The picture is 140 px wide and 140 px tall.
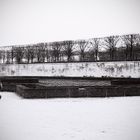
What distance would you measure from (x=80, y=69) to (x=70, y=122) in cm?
2962

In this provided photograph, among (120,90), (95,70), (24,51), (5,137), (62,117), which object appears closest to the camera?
(5,137)

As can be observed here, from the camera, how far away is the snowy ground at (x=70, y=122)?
817 centimetres

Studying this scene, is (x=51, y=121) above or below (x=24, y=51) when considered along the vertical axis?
below

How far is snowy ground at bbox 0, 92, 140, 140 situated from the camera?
26.8ft

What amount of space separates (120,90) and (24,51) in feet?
143

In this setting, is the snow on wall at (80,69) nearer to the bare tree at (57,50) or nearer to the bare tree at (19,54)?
the bare tree at (19,54)

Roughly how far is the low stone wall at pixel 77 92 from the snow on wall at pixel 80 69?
Answer: 15592 millimetres

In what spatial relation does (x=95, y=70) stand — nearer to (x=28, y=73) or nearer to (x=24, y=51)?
(x=28, y=73)

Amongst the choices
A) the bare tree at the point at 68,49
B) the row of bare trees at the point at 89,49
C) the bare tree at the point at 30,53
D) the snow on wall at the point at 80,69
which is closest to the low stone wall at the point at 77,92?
→ the snow on wall at the point at 80,69

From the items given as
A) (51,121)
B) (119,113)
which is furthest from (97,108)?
(51,121)

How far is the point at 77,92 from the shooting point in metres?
17.5

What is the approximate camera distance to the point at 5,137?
26.2 feet

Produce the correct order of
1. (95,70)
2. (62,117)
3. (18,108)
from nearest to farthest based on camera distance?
(62,117), (18,108), (95,70)

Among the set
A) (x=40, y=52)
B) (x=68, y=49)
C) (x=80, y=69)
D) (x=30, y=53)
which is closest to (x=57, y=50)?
(x=68, y=49)
